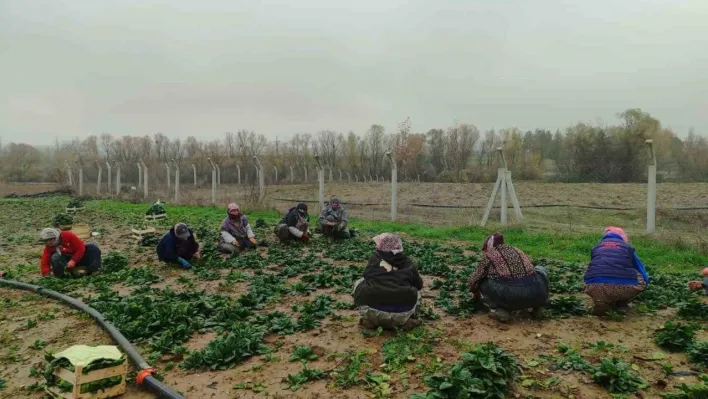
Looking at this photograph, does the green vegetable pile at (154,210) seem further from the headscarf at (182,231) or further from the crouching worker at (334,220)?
the headscarf at (182,231)

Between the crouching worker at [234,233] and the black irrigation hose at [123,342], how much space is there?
3979mm

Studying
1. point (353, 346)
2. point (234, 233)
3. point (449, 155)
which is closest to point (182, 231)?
point (234, 233)

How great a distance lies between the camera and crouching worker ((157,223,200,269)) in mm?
10148

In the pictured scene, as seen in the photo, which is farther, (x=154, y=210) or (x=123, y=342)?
(x=154, y=210)

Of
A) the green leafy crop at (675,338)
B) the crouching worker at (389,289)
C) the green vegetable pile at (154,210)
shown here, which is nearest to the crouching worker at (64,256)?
the crouching worker at (389,289)

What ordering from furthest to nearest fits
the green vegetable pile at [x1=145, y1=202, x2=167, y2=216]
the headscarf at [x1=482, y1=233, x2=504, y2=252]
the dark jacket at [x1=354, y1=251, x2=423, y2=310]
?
the green vegetable pile at [x1=145, y1=202, x2=167, y2=216]
the headscarf at [x1=482, y1=233, x2=504, y2=252]
the dark jacket at [x1=354, y1=251, x2=423, y2=310]

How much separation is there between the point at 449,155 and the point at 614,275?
42.4 meters

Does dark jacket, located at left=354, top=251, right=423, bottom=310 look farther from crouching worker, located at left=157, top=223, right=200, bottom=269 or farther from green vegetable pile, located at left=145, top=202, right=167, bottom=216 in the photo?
green vegetable pile, located at left=145, top=202, right=167, bottom=216

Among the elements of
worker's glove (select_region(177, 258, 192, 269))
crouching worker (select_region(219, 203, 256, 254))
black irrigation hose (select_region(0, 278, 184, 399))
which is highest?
crouching worker (select_region(219, 203, 256, 254))

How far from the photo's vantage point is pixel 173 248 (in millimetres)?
10297

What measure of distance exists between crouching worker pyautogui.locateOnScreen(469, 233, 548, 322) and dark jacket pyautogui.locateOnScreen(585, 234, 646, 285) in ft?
2.29

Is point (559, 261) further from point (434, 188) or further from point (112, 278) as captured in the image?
point (434, 188)

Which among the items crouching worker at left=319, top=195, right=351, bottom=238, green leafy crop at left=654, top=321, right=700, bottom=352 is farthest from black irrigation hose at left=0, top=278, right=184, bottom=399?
crouching worker at left=319, top=195, right=351, bottom=238

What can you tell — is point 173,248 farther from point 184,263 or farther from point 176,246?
point 184,263
